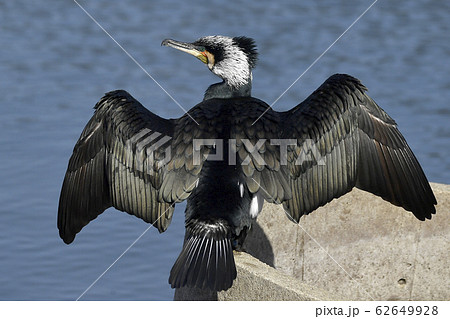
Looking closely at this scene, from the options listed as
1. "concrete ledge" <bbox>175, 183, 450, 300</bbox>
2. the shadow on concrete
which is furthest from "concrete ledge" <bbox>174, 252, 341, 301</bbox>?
"concrete ledge" <bbox>175, 183, 450, 300</bbox>

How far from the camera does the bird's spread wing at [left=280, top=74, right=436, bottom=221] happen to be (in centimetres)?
641

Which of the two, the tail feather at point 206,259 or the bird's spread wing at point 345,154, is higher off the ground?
the bird's spread wing at point 345,154

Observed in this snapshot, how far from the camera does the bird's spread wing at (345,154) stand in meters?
6.41

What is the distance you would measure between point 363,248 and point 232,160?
1449 millimetres

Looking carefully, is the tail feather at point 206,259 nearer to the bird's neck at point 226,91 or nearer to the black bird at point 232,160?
the black bird at point 232,160

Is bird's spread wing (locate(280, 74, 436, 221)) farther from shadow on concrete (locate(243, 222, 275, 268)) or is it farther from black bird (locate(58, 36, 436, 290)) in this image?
A: shadow on concrete (locate(243, 222, 275, 268))

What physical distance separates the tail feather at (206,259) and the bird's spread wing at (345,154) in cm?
69

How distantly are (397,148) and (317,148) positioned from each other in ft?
1.95

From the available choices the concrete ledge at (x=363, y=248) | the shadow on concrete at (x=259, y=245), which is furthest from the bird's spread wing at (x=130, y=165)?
the concrete ledge at (x=363, y=248)

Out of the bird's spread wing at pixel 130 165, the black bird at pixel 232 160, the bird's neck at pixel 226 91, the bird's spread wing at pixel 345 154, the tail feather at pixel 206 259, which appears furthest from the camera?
the bird's neck at pixel 226 91

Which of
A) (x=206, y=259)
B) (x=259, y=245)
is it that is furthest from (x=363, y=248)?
(x=206, y=259)

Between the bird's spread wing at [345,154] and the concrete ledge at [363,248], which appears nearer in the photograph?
the bird's spread wing at [345,154]

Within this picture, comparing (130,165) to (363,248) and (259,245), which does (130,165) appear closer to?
(259,245)

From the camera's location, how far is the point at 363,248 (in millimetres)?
7105
